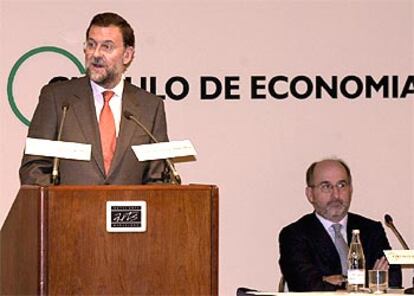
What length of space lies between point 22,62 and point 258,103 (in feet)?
5.00

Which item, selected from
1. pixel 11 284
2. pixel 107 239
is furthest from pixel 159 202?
pixel 11 284

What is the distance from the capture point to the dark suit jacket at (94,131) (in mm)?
3916

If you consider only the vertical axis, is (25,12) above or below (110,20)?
above

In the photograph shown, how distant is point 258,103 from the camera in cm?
629

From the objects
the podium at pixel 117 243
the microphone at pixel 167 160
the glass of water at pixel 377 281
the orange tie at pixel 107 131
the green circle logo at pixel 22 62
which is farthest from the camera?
the green circle logo at pixel 22 62

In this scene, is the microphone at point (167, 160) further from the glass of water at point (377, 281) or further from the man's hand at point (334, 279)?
the man's hand at point (334, 279)

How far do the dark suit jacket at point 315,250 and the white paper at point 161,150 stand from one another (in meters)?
2.12

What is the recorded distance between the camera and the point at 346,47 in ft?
21.0

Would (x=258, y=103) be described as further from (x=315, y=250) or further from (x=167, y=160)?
(x=167, y=160)

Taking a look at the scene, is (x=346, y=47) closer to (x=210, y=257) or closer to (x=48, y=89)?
(x=48, y=89)

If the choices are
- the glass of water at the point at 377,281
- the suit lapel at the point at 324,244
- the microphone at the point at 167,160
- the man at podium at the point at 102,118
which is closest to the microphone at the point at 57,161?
the man at podium at the point at 102,118

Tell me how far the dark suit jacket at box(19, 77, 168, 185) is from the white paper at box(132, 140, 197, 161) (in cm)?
39

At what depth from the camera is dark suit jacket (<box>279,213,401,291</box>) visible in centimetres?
Result: 555

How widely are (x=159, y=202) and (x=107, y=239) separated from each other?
209mm
